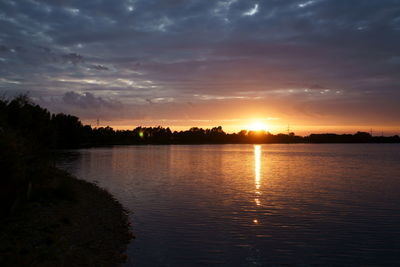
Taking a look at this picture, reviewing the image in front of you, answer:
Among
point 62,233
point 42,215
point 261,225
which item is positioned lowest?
point 261,225

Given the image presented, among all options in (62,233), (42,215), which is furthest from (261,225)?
(42,215)

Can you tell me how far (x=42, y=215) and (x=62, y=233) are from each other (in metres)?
3.86

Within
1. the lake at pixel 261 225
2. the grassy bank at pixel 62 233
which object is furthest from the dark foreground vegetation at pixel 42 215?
the lake at pixel 261 225

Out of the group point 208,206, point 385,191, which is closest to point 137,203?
point 208,206

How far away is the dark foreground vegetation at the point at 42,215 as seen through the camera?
61.8 ft

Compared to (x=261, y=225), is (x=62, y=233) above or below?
above

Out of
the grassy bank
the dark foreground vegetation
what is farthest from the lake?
the dark foreground vegetation

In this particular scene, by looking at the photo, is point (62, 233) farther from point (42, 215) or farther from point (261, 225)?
point (261, 225)

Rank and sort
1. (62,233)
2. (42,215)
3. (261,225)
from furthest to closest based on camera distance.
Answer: (261,225) < (42,215) < (62,233)

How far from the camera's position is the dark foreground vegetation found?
18.8 metres

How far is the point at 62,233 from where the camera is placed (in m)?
22.7

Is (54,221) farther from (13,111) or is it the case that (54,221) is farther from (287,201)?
(287,201)

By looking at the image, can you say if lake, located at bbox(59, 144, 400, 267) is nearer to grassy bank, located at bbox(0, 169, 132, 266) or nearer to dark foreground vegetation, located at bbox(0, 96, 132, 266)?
grassy bank, located at bbox(0, 169, 132, 266)

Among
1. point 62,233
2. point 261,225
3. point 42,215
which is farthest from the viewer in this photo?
point 261,225
